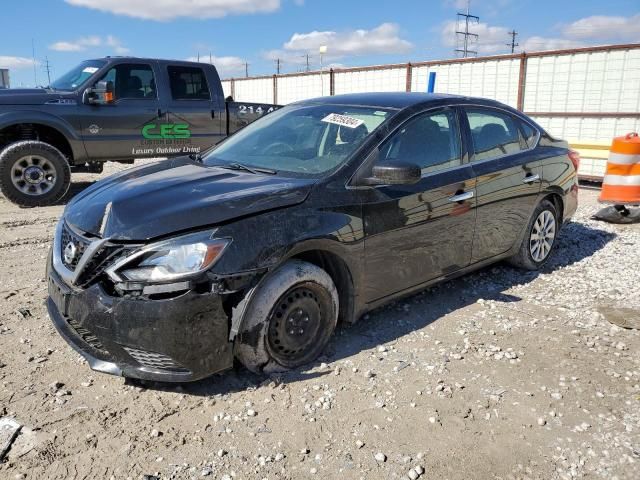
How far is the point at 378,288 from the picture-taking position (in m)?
3.58

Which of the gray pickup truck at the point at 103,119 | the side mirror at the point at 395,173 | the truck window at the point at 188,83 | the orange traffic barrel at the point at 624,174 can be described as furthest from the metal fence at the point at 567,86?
the side mirror at the point at 395,173

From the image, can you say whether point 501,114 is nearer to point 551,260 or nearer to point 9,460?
point 551,260

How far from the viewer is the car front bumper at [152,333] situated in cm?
267

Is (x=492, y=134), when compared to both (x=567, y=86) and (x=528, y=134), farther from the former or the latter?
(x=567, y=86)

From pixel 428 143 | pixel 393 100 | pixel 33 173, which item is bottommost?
pixel 33 173

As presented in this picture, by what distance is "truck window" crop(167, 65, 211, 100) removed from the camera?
27.5 ft

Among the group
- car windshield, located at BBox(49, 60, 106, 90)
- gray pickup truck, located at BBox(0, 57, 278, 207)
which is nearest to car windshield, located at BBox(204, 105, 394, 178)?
gray pickup truck, located at BBox(0, 57, 278, 207)

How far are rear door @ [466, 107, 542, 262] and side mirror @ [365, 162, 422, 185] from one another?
1.09 m

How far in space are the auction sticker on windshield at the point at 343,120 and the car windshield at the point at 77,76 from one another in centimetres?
537

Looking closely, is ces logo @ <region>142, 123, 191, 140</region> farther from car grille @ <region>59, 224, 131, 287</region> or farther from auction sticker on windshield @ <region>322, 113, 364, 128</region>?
car grille @ <region>59, 224, 131, 287</region>

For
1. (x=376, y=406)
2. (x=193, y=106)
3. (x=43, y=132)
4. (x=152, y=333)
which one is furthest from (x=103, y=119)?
(x=376, y=406)

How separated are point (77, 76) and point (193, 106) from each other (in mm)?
1742

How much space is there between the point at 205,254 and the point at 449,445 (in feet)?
5.10

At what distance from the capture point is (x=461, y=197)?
4.05 m
